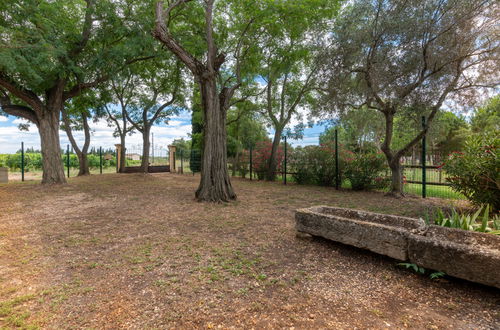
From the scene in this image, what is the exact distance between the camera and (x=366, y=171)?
895cm

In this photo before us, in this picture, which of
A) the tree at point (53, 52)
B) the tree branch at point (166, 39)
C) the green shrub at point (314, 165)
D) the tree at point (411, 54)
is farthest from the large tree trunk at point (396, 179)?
the tree at point (53, 52)

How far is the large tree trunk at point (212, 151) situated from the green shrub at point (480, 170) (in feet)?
17.9

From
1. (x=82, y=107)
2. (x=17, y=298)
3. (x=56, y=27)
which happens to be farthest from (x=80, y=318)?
(x=82, y=107)

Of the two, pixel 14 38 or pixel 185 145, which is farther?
pixel 185 145

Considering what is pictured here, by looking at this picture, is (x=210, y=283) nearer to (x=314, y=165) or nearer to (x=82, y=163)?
(x=314, y=165)

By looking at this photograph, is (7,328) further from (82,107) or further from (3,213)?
(82,107)

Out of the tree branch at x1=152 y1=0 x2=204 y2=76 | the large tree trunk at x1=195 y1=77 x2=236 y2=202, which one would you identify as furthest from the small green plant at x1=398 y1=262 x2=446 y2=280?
the tree branch at x1=152 y1=0 x2=204 y2=76

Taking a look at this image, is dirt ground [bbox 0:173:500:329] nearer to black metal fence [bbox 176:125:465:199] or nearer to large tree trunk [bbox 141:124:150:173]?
black metal fence [bbox 176:125:465:199]

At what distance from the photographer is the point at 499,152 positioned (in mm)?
4375

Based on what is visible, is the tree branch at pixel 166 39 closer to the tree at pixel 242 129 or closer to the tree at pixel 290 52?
the tree at pixel 290 52

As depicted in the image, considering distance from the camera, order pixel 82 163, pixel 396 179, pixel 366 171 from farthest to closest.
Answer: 1. pixel 82 163
2. pixel 366 171
3. pixel 396 179

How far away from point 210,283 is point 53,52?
8501mm

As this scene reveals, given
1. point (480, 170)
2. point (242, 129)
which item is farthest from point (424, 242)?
point (242, 129)

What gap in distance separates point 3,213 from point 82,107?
8568 mm
